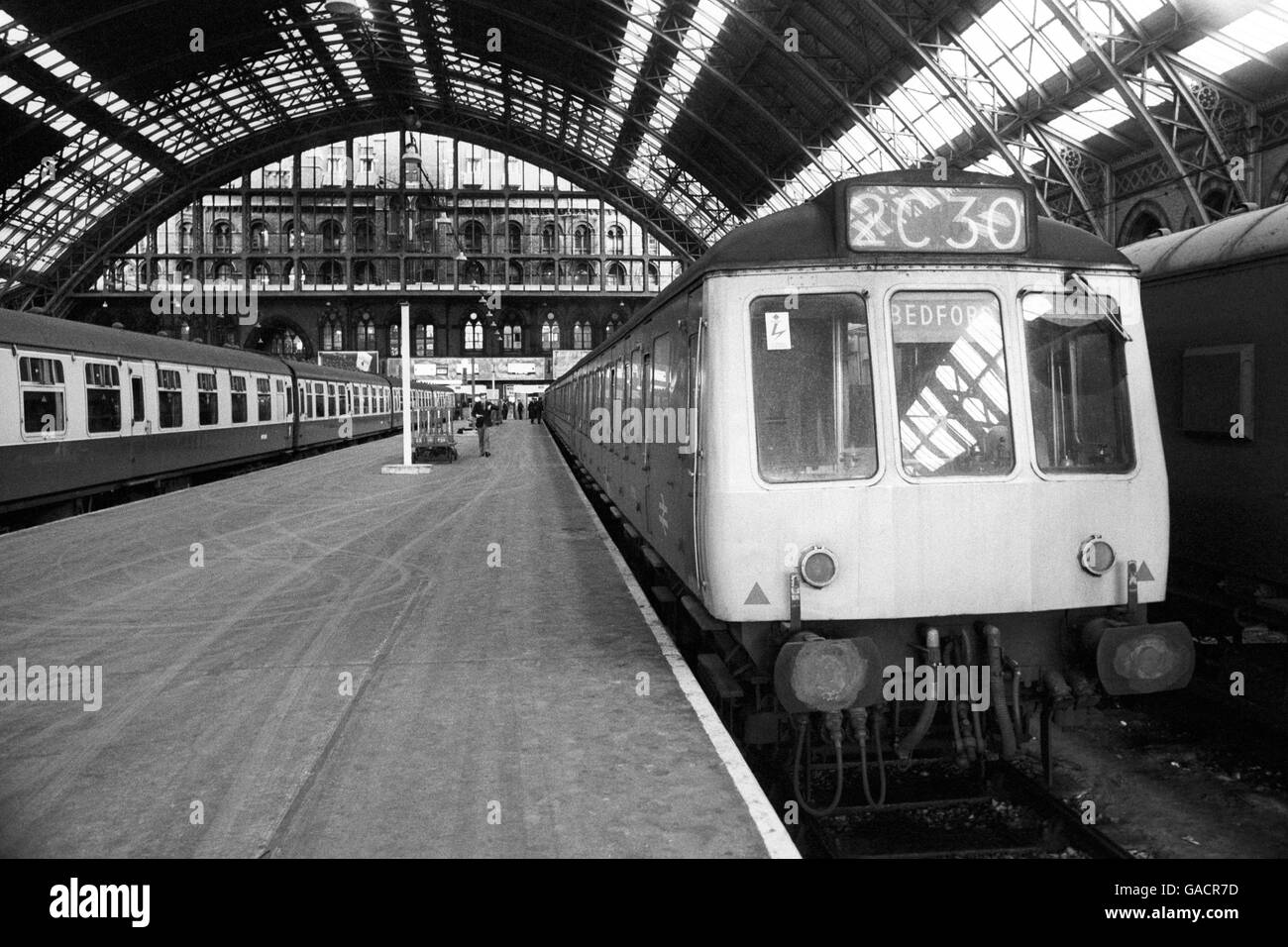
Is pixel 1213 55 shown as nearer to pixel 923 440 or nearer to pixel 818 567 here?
pixel 923 440

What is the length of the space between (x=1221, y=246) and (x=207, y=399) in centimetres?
1830

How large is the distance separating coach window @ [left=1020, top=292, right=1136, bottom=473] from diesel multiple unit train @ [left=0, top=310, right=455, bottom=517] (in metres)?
12.3

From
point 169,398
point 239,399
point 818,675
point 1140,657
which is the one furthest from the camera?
point 239,399

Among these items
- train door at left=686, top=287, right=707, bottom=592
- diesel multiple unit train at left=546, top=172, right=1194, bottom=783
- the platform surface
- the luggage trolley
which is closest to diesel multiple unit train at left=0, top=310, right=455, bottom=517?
the platform surface

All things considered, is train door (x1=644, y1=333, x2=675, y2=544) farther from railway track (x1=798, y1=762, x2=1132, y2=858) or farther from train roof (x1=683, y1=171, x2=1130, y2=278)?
railway track (x1=798, y1=762, x2=1132, y2=858)

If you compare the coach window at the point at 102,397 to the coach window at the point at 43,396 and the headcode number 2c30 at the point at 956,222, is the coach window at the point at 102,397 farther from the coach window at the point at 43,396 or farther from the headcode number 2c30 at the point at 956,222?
the headcode number 2c30 at the point at 956,222

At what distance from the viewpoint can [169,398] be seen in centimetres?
1781

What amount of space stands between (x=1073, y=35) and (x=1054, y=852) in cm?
1798

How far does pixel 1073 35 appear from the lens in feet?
60.6

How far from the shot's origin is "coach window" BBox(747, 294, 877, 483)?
4898mm

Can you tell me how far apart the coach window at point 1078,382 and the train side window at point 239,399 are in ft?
64.6

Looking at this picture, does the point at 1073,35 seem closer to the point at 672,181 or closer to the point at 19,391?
the point at 19,391

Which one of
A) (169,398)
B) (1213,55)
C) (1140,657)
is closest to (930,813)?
(1140,657)
